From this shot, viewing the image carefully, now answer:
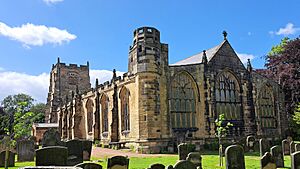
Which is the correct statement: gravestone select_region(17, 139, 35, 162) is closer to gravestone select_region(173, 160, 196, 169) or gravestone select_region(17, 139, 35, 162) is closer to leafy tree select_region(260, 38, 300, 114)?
gravestone select_region(173, 160, 196, 169)

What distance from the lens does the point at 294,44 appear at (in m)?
33.9

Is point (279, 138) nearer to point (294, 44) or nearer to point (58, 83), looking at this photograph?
point (294, 44)

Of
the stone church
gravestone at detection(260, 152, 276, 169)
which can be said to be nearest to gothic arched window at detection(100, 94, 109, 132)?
the stone church

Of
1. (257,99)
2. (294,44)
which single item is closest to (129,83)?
(257,99)

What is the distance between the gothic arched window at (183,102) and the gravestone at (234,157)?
45.7 ft

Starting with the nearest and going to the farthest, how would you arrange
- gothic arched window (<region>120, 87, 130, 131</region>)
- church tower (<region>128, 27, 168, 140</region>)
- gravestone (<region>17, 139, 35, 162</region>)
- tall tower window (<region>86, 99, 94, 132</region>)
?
gravestone (<region>17, 139, 35, 162</region>) < church tower (<region>128, 27, 168, 140</region>) < gothic arched window (<region>120, 87, 130, 131</region>) < tall tower window (<region>86, 99, 94, 132</region>)

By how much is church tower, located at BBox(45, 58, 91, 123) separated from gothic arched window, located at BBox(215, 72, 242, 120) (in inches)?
1509

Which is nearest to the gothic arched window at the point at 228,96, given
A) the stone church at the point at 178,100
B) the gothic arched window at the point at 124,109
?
the stone church at the point at 178,100

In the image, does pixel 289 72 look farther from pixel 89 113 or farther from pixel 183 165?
pixel 183 165

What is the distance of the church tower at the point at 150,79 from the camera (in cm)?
2253

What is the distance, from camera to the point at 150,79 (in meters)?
23.1

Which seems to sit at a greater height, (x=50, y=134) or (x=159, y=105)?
(x=159, y=105)

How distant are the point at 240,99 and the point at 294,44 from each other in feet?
36.7

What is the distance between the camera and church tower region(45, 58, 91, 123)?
59750 mm
